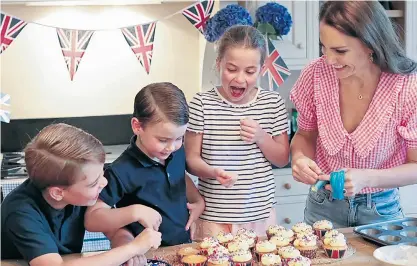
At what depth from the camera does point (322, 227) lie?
1.88 m

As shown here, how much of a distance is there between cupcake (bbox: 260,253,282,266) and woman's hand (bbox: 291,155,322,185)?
284mm

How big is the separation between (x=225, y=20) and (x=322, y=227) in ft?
4.45

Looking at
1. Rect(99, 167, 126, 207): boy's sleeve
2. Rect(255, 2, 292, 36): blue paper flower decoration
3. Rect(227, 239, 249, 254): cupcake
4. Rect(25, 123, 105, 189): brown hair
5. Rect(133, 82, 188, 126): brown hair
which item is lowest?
Rect(227, 239, 249, 254): cupcake

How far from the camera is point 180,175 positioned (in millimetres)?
1952

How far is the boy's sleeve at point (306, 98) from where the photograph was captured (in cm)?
205

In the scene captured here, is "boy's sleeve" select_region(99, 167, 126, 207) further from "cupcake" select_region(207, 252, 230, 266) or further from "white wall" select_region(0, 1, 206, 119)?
"white wall" select_region(0, 1, 206, 119)

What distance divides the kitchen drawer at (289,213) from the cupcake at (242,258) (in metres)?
1.65

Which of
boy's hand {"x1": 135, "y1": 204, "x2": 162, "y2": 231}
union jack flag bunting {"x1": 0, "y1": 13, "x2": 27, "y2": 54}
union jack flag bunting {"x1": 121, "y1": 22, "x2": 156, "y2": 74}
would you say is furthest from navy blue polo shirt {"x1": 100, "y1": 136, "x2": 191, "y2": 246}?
union jack flag bunting {"x1": 0, "y1": 13, "x2": 27, "y2": 54}

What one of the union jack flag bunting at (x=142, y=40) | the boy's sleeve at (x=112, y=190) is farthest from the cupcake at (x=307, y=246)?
the union jack flag bunting at (x=142, y=40)

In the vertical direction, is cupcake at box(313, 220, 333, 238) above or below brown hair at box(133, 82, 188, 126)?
below

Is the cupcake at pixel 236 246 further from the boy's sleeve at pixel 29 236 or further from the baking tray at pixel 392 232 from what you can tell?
the boy's sleeve at pixel 29 236

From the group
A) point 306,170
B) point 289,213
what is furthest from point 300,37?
point 306,170

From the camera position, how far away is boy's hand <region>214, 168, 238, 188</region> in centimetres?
192

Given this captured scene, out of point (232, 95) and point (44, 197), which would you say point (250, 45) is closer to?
point (232, 95)
